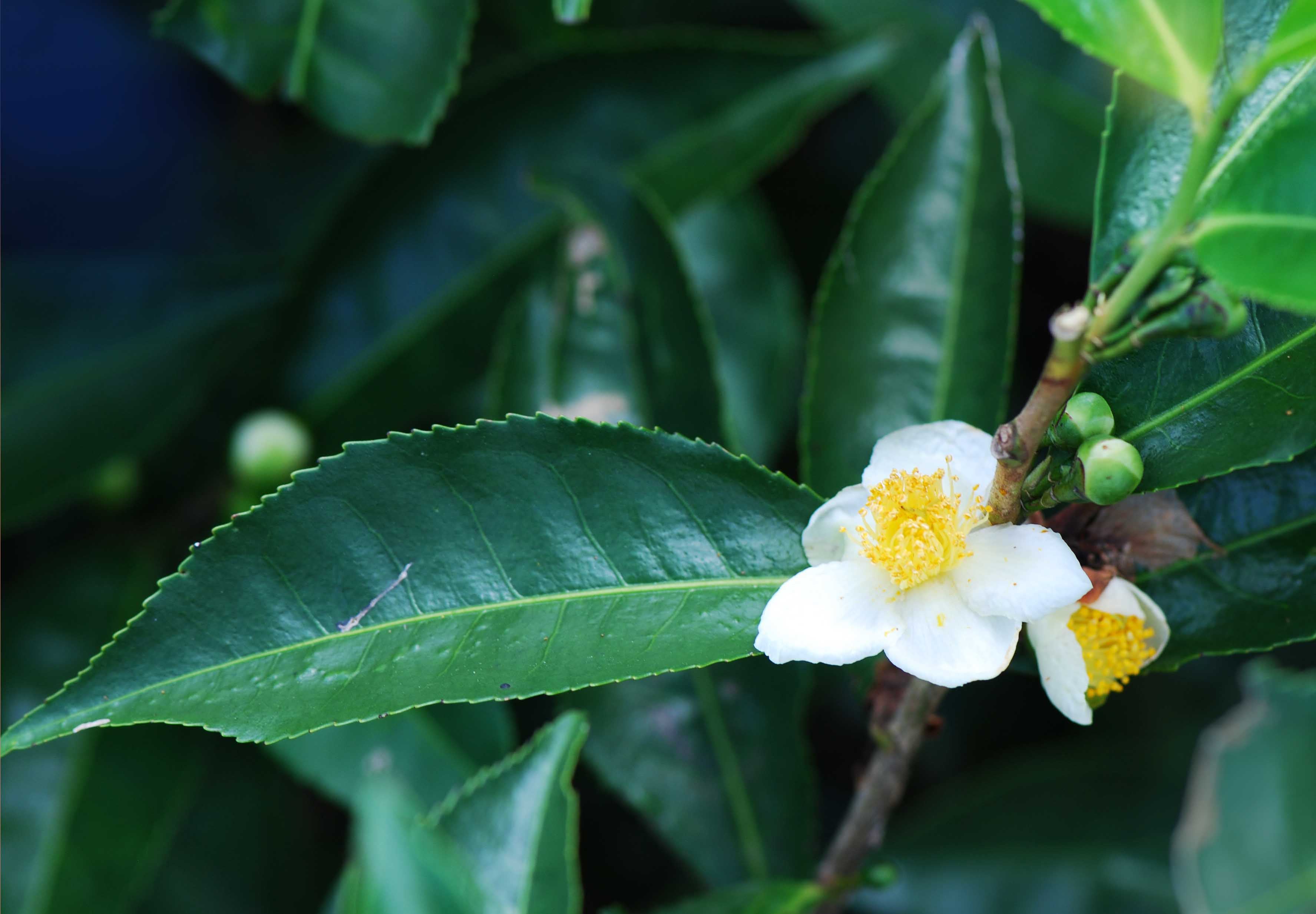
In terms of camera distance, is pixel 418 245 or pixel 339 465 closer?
pixel 339 465

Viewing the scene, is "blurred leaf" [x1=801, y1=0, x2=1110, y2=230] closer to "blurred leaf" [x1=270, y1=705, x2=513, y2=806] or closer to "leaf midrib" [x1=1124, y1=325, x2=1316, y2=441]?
"leaf midrib" [x1=1124, y1=325, x2=1316, y2=441]

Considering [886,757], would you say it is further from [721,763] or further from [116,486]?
[116,486]

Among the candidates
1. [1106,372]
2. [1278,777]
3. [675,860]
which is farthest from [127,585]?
[1278,777]

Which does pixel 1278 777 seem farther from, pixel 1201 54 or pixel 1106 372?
pixel 1201 54

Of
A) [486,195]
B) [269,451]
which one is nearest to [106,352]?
[269,451]

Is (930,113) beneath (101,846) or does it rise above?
above

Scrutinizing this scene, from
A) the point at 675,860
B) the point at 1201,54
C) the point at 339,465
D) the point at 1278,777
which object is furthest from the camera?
the point at 675,860
